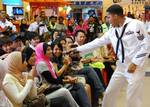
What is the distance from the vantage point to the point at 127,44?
15.7ft

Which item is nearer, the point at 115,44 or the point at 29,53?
the point at 29,53

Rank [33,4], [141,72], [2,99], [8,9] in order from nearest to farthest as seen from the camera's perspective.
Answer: [2,99], [141,72], [8,9], [33,4]

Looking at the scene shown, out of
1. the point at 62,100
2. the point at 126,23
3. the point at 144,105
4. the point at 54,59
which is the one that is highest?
the point at 126,23

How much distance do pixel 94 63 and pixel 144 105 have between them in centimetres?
117

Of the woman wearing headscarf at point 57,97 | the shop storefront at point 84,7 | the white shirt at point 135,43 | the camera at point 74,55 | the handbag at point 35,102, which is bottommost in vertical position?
the woman wearing headscarf at point 57,97

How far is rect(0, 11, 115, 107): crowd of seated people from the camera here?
3.40 m

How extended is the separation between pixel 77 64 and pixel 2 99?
3.29m

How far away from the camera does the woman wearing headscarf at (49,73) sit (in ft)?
14.4

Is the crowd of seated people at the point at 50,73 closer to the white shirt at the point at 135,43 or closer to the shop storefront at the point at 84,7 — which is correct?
the white shirt at the point at 135,43

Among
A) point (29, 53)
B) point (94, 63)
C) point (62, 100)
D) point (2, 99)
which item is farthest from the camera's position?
point (94, 63)

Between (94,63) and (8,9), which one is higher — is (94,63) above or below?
below

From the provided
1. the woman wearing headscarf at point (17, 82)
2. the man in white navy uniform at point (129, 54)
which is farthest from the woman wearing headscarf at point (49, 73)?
the woman wearing headscarf at point (17, 82)

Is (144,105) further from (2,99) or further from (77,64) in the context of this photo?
(2,99)

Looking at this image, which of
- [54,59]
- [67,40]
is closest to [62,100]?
[54,59]
